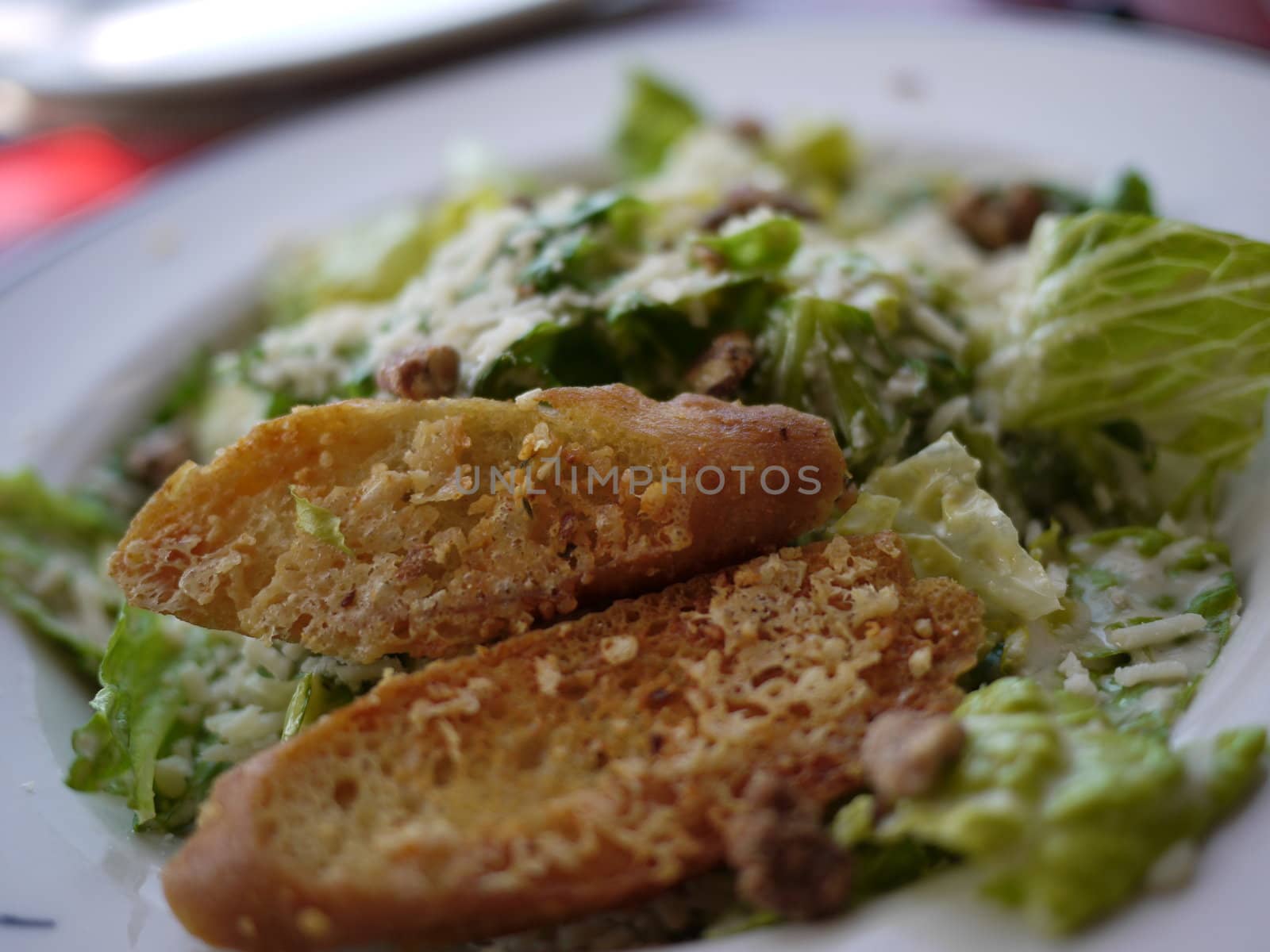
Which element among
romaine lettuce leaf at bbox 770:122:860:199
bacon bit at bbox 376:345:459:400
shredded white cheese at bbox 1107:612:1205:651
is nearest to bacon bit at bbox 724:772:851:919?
shredded white cheese at bbox 1107:612:1205:651

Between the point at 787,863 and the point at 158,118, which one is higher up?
the point at 158,118

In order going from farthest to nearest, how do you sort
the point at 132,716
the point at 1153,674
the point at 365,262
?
the point at 365,262
the point at 132,716
the point at 1153,674

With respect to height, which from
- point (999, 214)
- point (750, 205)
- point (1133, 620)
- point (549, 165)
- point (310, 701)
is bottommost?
point (310, 701)

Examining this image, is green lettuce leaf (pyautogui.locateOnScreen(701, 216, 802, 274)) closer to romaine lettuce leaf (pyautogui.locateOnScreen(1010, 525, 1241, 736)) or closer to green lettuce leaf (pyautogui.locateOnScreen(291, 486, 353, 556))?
romaine lettuce leaf (pyautogui.locateOnScreen(1010, 525, 1241, 736))

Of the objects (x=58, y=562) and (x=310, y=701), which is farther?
(x=58, y=562)

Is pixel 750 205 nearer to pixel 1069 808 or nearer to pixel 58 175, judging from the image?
pixel 1069 808

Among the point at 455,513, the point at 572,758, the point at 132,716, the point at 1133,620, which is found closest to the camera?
the point at 572,758

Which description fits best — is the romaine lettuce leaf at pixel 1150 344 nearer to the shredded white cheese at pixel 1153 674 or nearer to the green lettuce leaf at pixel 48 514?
the shredded white cheese at pixel 1153 674

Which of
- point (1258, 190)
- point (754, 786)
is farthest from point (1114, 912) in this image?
point (1258, 190)

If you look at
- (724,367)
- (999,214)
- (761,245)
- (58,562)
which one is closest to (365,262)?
(58,562)
